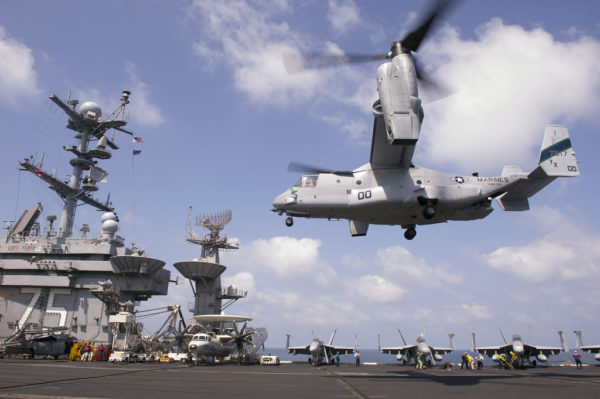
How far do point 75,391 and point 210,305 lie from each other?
3588cm

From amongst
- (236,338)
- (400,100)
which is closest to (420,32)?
(400,100)

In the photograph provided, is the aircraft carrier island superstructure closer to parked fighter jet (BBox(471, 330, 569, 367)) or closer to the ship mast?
the ship mast

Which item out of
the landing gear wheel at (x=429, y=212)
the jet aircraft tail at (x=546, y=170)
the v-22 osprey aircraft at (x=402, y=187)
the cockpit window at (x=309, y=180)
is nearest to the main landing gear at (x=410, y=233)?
the v-22 osprey aircraft at (x=402, y=187)

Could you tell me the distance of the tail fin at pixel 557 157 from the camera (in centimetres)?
1816

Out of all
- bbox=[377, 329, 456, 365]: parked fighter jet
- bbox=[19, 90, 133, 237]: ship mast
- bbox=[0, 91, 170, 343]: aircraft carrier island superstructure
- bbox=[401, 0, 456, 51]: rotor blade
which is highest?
bbox=[19, 90, 133, 237]: ship mast

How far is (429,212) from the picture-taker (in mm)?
17469

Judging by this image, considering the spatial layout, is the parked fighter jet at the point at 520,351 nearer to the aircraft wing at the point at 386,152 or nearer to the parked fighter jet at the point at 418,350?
the parked fighter jet at the point at 418,350

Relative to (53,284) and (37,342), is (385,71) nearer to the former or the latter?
(37,342)

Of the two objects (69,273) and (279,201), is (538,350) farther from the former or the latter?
(69,273)

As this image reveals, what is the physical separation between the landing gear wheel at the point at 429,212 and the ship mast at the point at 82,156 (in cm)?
4165

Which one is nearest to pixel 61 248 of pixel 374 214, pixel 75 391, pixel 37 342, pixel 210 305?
pixel 37 342

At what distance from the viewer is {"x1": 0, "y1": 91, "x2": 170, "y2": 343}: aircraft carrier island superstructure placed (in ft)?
133

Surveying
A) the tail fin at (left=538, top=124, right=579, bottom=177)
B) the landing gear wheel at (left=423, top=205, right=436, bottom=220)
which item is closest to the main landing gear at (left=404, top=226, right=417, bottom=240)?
the landing gear wheel at (left=423, top=205, right=436, bottom=220)

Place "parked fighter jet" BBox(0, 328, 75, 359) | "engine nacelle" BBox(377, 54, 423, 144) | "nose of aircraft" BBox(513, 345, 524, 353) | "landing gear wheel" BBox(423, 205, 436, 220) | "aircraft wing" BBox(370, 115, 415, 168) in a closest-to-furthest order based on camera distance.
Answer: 1. "engine nacelle" BBox(377, 54, 423, 144)
2. "aircraft wing" BBox(370, 115, 415, 168)
3. "landing gear wheel" BBox(423, 205, 436, 220)
4. "parked fighter jet" BBox(0, 328, 75, 359)
5. "nose of aircraft" BBox(513, 345, 524, 353)
